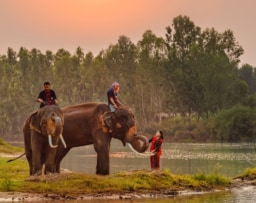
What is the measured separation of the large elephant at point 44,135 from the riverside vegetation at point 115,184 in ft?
1.68

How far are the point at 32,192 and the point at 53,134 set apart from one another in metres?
1.80

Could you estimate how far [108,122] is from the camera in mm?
24094

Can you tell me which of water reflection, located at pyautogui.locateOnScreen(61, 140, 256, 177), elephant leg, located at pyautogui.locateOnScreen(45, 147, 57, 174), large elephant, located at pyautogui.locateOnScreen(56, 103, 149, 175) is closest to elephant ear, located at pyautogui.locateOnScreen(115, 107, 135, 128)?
large elephant, located at pyautogui.locateOnScreen(56, 103, 149, 175)

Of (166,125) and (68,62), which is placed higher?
(68,62)

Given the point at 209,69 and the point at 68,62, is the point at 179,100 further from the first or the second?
the point at 68,62

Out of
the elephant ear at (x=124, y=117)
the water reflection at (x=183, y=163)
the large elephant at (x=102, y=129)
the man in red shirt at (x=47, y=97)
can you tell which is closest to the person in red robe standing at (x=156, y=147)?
the large elephant at (x=102, y=129)

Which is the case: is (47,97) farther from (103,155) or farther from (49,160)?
(103,155)

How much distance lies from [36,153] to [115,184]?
2.49m

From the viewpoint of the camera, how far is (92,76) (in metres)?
131

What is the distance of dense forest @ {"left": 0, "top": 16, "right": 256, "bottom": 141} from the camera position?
3898 inches

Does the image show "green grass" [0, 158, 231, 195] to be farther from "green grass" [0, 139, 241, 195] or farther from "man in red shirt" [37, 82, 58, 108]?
"man in red shirt" [37, 82, 58, 108]

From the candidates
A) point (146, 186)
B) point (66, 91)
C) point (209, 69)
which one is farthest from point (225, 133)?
point (146, 186)

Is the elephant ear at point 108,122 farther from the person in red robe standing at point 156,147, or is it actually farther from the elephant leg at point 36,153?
the elephant leg at point 36,153

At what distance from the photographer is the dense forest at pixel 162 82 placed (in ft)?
325
